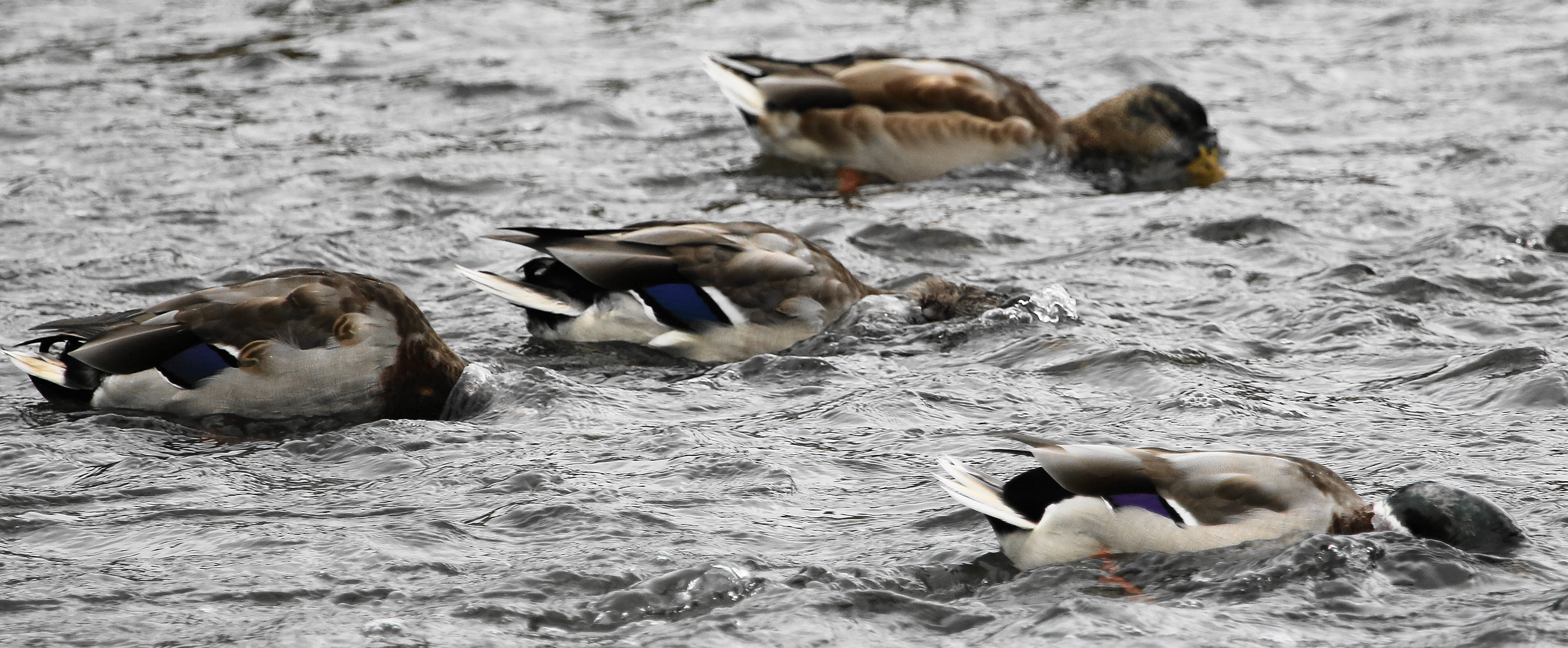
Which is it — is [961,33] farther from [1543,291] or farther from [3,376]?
[3,376]

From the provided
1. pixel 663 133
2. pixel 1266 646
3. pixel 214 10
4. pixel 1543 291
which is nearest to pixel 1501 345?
pixel 1543 291

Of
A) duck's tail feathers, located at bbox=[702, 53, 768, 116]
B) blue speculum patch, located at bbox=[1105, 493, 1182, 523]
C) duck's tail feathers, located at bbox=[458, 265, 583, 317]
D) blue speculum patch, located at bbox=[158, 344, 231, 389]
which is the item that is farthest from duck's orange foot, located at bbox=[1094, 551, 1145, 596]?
duck's tail feathers, located at bbox=[702, 53, 768, 116]

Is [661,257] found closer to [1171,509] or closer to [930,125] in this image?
[1171,509]

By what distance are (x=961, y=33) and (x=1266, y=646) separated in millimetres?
9585

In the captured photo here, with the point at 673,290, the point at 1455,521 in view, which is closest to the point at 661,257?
the point at 673,290

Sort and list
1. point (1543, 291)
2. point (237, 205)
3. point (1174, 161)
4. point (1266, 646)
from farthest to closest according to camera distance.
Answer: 1. point (1174, 161)
2. point (237, 205)
3. point (1543, 291)
4. point (1266, 646)

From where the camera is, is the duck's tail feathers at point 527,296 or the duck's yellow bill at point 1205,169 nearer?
the duck's tail feathers at point 527,296

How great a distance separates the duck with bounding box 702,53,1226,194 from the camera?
10320 millimetres

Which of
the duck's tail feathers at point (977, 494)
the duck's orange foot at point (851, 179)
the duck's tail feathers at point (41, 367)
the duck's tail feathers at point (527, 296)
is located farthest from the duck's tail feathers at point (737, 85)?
the duck's tail feathers at point (977, 494)

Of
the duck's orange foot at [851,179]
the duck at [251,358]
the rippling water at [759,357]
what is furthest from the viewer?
the duck's orange foot at [851,179]

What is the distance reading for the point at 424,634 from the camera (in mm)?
4496

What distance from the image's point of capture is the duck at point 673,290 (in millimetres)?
7195

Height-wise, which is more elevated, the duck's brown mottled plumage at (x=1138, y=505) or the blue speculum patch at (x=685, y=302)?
the duck's brown mottled plumage at (x=1138, y=505)

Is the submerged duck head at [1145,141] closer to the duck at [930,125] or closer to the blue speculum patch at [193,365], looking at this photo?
the duck at [930,125]
